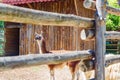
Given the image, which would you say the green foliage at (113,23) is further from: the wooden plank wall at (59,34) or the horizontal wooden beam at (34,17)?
the horizontal wooden beam at (34,17)

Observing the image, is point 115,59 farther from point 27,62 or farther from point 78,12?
point 78,12

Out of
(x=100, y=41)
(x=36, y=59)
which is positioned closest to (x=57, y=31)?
(x=100, y=41)

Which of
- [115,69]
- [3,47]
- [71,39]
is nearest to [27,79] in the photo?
[115,69]

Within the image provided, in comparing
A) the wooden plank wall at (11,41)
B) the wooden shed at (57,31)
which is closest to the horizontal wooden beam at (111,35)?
the wooden shed at (57,31)

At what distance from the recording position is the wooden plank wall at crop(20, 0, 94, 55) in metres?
13.4

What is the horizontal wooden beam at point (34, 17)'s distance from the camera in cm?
308

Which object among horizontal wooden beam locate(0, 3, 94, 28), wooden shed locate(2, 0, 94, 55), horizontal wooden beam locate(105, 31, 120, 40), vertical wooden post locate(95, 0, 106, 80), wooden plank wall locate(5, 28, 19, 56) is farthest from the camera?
wooden plank wall locate(5, 28, 19, 56)

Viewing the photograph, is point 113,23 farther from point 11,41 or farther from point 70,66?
point 70,66

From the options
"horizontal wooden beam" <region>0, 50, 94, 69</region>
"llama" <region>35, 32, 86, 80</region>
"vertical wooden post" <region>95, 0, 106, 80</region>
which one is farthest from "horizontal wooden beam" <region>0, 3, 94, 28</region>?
"llama" <region>35, 32, 86, 80</region>

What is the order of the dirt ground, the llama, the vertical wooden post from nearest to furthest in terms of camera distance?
the vertical wooden post → the llama → the dirt ground

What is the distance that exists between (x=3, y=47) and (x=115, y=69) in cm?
1095

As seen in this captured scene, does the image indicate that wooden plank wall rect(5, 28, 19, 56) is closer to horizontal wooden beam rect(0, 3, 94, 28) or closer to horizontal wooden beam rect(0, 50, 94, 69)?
horizontal wooden beam rect(0, 50, 94, 69)

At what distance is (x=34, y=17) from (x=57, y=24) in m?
0.55

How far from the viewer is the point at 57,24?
397cm
